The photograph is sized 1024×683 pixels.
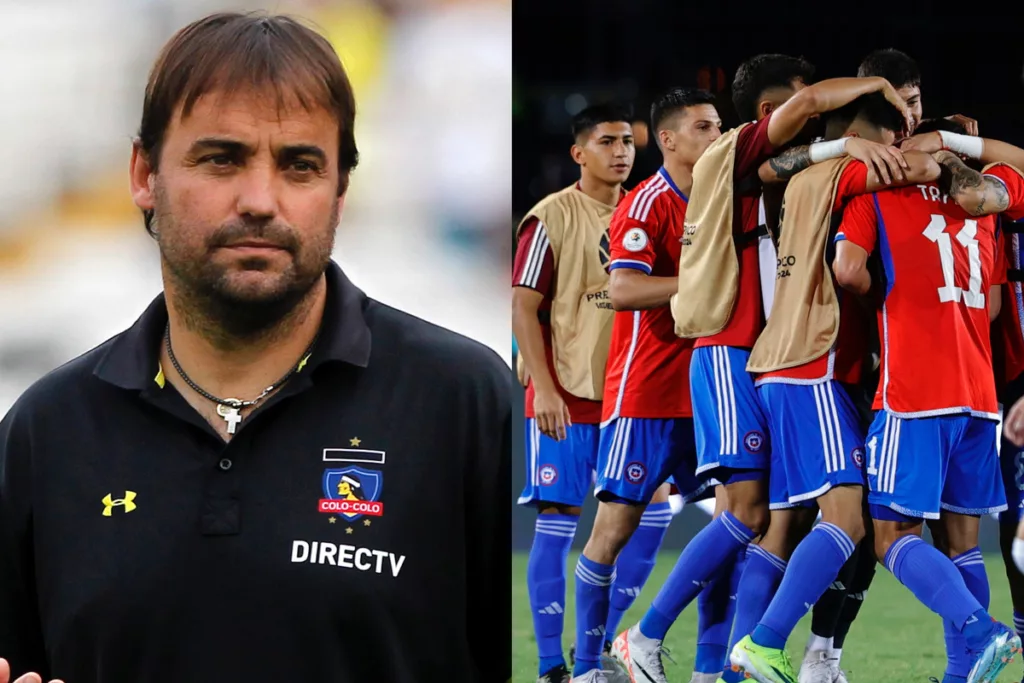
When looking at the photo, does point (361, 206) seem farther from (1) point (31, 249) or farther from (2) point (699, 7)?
(2) point (699, 7)

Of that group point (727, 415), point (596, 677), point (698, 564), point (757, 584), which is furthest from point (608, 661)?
point (727, 415)

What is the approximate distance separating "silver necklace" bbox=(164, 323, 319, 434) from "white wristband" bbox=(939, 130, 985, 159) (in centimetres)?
156

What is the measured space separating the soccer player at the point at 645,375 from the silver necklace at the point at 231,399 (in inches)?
47.0

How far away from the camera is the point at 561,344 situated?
3533 mm

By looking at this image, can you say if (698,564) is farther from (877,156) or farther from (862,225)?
(877,156)

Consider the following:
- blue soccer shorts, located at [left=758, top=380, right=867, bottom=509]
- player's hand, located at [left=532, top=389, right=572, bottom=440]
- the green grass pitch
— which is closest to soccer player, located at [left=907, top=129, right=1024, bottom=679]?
the green grass pitch

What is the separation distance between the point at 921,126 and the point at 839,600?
3.73 ft

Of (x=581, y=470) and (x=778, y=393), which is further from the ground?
(x=778, y=393)

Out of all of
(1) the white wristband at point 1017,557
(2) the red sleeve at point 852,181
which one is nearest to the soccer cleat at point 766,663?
(1) the white wristband at point 1017,557

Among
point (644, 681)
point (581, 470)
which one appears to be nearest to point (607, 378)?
point (581, 470)

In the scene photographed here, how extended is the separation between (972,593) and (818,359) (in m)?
0.63

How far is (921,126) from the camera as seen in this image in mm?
3088

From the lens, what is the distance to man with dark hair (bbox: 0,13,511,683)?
2217mm

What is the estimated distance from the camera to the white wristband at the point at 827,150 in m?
3.02
